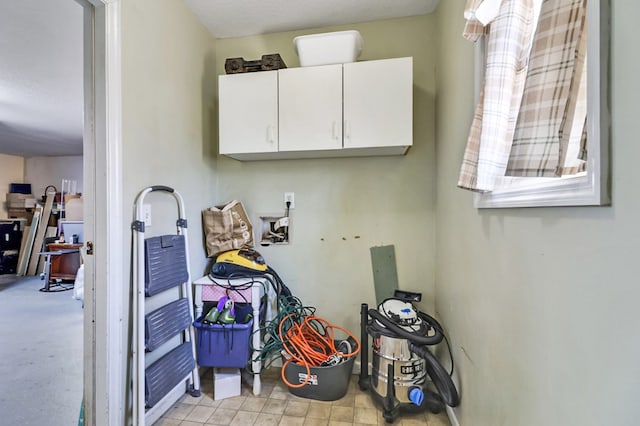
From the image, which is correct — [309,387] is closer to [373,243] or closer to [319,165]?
[373,243]

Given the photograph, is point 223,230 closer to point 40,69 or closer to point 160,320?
point 160,320

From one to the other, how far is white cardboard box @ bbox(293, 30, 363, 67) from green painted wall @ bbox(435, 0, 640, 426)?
2.03 ft

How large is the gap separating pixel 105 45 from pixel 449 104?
73.0 inches

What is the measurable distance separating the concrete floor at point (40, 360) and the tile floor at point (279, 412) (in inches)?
27.0

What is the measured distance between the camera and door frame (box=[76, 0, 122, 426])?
1.45m

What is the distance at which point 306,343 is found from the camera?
1.98 meters

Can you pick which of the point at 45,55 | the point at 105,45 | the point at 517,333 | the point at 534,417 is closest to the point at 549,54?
the point at 517,333

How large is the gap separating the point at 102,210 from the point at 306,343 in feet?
4.60

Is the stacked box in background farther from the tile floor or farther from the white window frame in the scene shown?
the white window frame

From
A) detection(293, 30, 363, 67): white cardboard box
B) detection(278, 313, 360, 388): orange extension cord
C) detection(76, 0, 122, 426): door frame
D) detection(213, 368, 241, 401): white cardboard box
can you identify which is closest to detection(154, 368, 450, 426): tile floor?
detection(213, 368, 241, 401): white cardboard box

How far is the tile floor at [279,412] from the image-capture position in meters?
1.75

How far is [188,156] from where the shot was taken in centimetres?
210

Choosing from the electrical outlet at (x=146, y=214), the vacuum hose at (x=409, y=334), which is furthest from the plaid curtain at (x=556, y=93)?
the electrical outlet at (x=146, y=214)

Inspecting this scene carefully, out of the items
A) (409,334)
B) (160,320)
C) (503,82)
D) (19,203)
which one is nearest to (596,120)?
(503,82)
